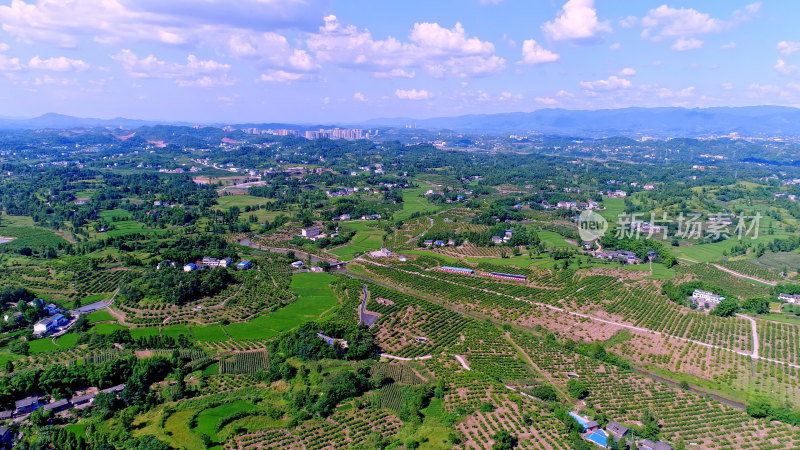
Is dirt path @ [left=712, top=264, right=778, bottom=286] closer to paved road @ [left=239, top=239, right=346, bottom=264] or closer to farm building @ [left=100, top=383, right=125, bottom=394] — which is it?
paved road @ [left=239, top=239, right=346, bottom=264]

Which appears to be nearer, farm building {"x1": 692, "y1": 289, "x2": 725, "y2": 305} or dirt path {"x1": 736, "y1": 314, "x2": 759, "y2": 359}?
dirt path {"x1": 736, "y1": 314, "x2": 759, "y2": 359}

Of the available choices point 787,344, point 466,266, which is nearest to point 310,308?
point 466,266

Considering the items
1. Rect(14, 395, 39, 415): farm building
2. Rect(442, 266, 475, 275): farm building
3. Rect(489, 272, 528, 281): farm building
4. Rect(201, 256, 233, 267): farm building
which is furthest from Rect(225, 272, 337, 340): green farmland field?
Rect(489, 272, 528, 281): farm building

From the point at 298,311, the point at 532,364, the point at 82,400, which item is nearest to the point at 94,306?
the point at 82,400

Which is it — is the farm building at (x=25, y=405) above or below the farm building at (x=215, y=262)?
below

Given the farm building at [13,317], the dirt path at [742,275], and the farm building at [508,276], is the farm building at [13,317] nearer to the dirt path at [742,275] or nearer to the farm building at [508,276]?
the farm building at [508,276]

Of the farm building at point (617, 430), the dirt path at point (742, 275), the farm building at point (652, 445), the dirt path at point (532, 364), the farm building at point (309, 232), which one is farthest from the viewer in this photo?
the farm building at point (309, 232)

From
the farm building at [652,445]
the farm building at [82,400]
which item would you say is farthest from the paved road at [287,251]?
the farm building at [652,445]

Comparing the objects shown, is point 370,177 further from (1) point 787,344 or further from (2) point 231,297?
(1) point 787,344

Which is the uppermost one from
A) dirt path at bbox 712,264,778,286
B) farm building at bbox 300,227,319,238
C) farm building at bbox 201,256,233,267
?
farm building at bbox 300,227,319,238

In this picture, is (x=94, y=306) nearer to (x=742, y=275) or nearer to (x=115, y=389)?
(x=115, y=389)

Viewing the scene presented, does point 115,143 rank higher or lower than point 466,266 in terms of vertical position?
higher
